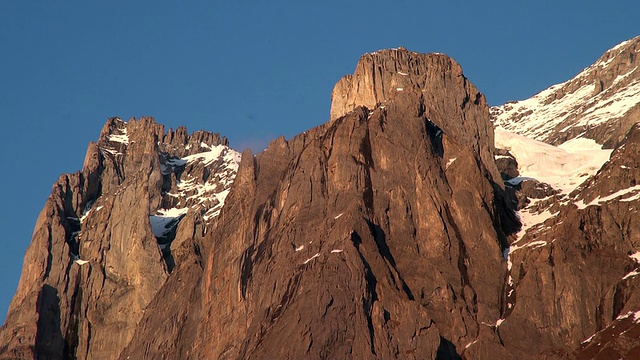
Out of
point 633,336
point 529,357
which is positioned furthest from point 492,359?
point 633,336

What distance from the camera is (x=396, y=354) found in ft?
645

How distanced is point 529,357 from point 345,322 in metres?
22.7

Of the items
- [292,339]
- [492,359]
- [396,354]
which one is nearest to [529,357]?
[492,359]

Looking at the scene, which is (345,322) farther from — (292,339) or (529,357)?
(529,357)

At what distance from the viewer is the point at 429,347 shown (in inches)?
7771

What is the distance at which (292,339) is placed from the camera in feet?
655

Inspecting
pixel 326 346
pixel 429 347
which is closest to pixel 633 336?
pixel 429 347

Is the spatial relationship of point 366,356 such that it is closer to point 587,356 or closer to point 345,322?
point 345,322

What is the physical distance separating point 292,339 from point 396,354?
1287 centimetres

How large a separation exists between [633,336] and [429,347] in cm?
2410

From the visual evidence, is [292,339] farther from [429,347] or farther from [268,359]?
[429,347]

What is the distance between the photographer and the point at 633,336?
640 ft

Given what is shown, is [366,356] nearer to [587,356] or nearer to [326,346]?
[326,346]

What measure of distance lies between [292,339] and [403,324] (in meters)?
13.5
